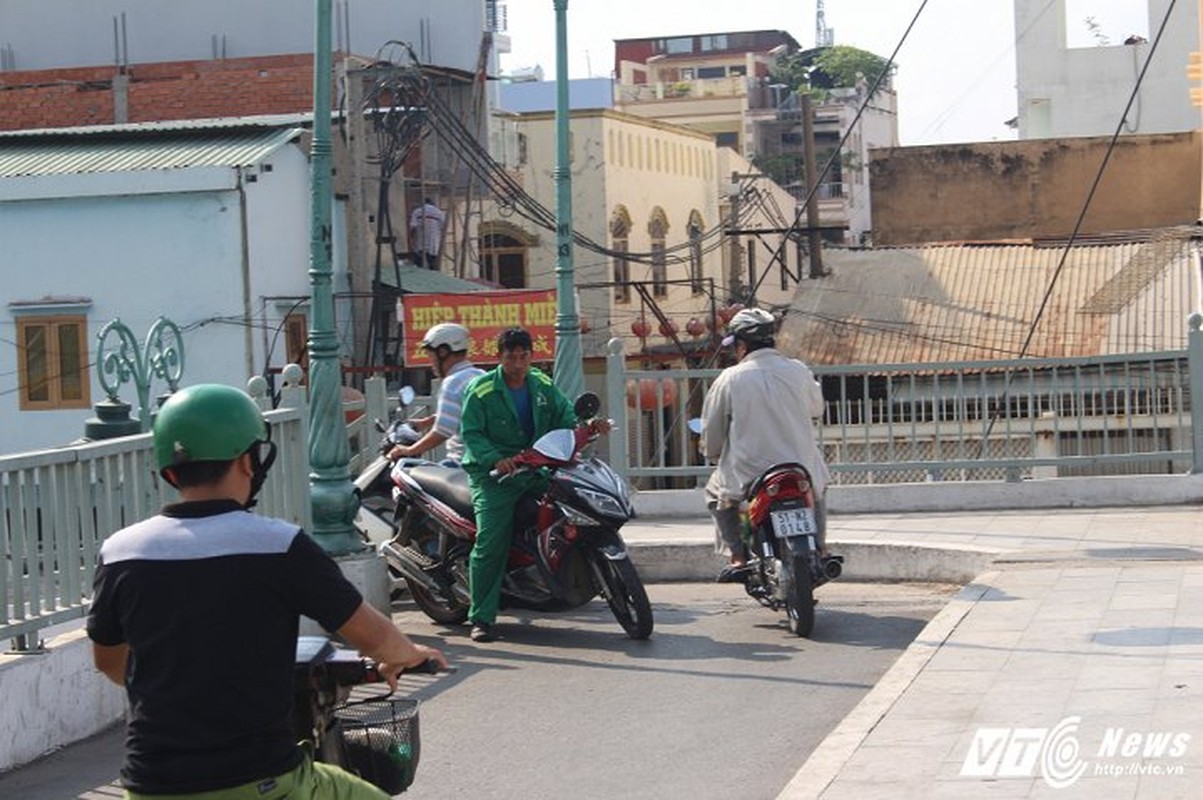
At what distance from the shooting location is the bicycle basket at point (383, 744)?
184 inches

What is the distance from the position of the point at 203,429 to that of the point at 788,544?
6.03 m

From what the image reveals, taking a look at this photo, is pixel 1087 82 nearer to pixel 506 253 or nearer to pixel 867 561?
pixel 506 253

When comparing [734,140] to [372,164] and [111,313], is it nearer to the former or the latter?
[372,164]

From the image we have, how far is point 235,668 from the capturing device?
13.3 feet

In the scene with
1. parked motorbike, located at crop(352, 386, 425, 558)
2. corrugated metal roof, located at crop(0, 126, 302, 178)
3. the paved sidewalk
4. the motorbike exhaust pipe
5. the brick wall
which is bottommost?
the paved sidewalk

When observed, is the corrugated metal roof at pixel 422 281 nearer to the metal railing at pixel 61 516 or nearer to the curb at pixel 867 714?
the curb at pixel 867 714

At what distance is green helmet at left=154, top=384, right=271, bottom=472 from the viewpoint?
4.18 m

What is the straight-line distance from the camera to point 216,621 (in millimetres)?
4051

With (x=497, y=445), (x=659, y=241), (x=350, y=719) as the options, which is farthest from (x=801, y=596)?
(x=659, y=241)

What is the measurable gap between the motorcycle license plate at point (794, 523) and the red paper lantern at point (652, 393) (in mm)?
4511

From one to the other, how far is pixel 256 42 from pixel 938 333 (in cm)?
1825

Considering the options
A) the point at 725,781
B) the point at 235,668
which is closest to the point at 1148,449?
the point at 725,781

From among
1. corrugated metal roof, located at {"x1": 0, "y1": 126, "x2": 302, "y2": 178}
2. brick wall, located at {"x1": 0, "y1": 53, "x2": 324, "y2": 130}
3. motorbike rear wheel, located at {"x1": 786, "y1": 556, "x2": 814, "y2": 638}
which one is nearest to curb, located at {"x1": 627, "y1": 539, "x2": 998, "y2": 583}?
motorbike rear wheel, located at {"x1": 786, "y1": 556, "x2": 814, "y2": 638}

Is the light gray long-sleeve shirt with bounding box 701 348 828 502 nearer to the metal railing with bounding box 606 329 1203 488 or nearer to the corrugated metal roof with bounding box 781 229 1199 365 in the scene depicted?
the metal railing with bounding box 606 329 1203 488
